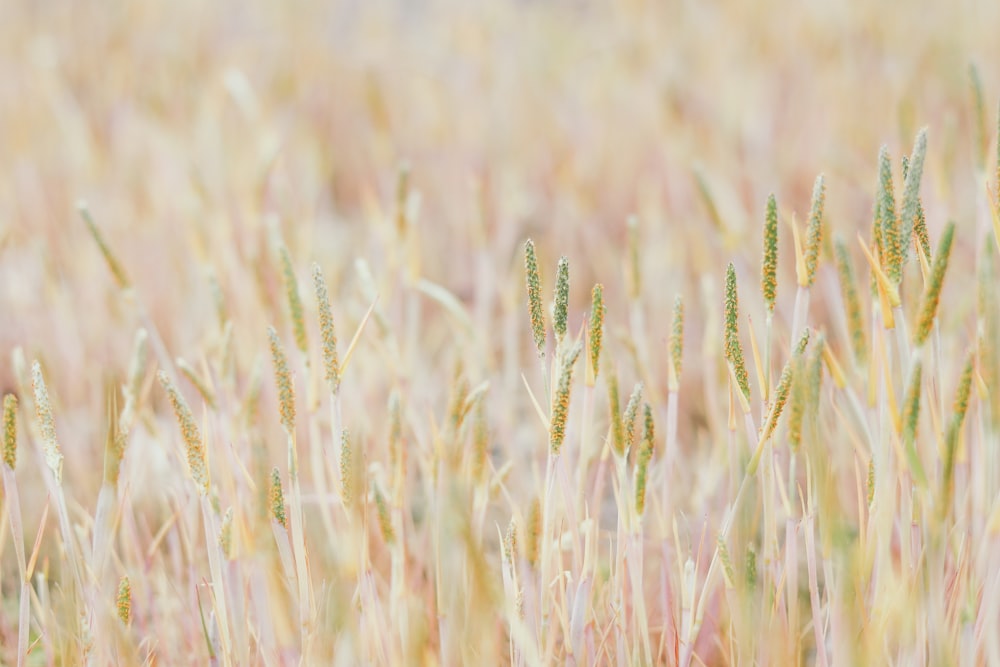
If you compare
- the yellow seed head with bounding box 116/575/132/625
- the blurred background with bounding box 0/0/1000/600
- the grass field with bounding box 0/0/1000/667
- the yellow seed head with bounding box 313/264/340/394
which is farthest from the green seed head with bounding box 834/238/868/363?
the yellow seed head with bounding box 116/575/132/625

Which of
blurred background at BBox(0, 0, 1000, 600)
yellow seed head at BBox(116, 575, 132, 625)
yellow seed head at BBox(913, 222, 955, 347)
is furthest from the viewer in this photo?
blurred background at BBox(0, 0, 1000, 600)

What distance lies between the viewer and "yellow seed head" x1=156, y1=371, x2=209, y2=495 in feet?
1.82

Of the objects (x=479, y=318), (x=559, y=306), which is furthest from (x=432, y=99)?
(x=559, y=306)

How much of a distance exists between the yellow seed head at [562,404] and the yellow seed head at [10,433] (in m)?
0.32

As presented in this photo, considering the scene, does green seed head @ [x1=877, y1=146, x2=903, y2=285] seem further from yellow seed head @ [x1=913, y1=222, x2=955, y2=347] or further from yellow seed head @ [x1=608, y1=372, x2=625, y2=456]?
yellow seed head @ [x1=608, y1=372, x2=625, y2=456]

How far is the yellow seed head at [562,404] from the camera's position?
53 cm

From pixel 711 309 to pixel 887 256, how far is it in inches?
13.8

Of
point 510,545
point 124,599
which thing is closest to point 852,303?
point 510,545

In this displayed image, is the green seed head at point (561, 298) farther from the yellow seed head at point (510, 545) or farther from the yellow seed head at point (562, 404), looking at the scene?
the yellow seed head at point (510, 545)

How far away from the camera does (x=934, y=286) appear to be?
49cm

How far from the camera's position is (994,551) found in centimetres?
51

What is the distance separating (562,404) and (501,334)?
2.57 feet

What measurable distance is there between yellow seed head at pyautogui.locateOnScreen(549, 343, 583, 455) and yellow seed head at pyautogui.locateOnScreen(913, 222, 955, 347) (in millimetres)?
188

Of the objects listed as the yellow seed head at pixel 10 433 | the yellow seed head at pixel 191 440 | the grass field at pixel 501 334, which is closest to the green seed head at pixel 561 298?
the grass field at pixel 501 334
